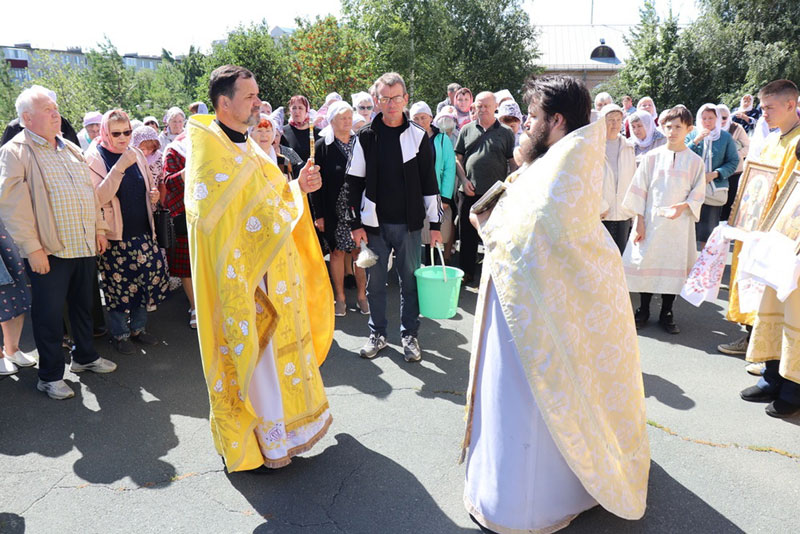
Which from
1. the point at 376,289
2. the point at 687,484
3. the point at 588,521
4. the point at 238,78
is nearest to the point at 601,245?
the point at 588,521

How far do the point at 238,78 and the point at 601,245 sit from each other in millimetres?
1967

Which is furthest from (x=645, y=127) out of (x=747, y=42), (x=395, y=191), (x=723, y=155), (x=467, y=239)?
(x=747, y=42)

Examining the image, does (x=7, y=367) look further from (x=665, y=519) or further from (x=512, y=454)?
(x=665, y=519)

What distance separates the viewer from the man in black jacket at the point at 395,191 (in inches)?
177

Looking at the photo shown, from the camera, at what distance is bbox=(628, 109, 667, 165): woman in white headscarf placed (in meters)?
7.21

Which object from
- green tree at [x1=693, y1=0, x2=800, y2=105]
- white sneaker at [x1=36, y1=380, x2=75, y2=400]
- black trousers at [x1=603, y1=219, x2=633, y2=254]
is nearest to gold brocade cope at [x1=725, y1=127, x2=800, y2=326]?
black trousers at [x1=603, y1=219, x2=633, y2=254]

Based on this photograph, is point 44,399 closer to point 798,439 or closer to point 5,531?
point 5,531

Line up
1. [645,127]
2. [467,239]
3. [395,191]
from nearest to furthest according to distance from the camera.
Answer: [395,191] < [467,239] < [645,127]

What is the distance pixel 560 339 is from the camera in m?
2.41

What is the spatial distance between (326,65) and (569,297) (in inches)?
711

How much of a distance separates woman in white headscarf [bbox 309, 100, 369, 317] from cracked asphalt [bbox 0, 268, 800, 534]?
4.51ft

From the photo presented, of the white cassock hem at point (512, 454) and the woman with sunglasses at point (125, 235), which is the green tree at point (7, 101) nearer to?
the woman with sunglasses at point (125, 235)

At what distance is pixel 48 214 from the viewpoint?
3975 mm

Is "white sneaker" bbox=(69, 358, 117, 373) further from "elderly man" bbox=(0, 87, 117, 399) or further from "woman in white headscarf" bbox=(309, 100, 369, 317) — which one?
"woman in white headscarf" bbox=(309, 100, 369, 317)
